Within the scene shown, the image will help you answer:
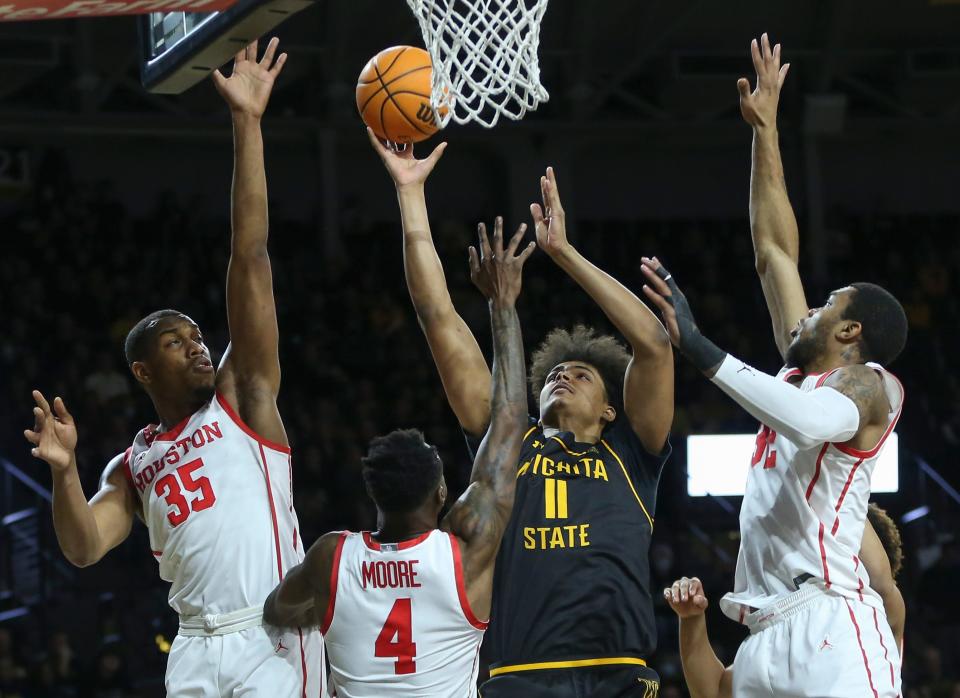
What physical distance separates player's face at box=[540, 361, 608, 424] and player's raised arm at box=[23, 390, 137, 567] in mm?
1474

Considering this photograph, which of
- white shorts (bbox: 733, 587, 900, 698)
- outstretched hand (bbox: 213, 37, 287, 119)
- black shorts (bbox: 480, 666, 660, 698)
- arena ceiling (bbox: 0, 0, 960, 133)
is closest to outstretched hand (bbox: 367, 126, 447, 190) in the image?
outstretched hand (bbox: 213, 37, 287, 119)

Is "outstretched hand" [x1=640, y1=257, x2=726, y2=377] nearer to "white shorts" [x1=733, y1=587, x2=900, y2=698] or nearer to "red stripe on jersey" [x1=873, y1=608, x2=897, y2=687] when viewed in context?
"white shorts" [x1=733, y1=587, x2=900, y2=698]

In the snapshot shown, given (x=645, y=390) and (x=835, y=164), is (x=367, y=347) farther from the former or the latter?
(x=645, y=390)

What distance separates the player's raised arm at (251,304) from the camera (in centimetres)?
471

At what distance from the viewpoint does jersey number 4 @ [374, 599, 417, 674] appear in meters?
4.09

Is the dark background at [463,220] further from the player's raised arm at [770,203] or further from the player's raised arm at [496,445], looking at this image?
the player's raised arm at [496,445]

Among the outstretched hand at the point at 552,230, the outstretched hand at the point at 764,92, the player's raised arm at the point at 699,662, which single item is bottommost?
the player's raised arm at the point at 699,662

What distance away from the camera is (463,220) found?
15969 mm

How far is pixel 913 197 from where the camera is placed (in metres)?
17.1

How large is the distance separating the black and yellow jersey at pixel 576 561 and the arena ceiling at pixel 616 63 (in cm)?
997

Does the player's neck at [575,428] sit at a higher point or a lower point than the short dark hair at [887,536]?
higher

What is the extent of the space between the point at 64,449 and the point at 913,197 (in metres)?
14.2

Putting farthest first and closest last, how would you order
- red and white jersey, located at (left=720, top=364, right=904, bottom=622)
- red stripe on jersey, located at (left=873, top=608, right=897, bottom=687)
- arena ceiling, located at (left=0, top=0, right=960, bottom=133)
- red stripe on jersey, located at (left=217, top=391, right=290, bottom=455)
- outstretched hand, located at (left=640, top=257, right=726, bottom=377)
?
A: 1. arena ceiling, located at (left=0, top=0, right=960, bottom=133)
2. red stripe on jersey, located at (left=217, top=391, right=290, bottom=455)
3. red and white jersey, located at (left=720, top=364, right=904, bottom=622)
4. red stripe on jersey, located at (left=873, top=608, right=897, bottom=687)
5. outstretched hand, located at (left=640, top=257, right=726, bottom=377)

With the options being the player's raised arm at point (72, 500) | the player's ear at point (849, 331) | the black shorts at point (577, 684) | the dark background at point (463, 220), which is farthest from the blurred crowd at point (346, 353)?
the player's ear at point (849, 331)
